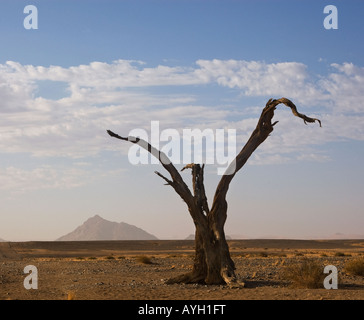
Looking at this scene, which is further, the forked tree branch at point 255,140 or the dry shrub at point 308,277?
the forked tree branch at point 255,140

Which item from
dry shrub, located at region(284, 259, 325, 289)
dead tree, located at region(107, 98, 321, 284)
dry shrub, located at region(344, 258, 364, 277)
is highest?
dead tree, located at region(107, 98, 321, 284)

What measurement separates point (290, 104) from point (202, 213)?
515 cm

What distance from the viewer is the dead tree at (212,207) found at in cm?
2053

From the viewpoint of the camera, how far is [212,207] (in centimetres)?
2070

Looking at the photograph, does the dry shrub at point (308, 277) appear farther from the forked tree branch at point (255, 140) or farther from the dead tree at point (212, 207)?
the forked tree branch at point (255, 140)

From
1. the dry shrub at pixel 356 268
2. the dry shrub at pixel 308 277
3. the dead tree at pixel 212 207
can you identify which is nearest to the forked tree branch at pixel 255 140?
the dead tree at pixel 212 207

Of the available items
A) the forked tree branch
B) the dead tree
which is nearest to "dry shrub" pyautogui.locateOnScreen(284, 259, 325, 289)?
the dead tree

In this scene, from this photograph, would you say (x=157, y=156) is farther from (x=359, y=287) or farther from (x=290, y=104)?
(x=359, y=287)

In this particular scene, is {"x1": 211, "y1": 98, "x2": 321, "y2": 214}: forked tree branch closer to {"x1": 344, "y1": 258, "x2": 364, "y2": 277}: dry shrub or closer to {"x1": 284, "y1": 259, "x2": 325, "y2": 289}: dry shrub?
{"x1": 284, "y1": 259, "x2": 325, "y2": 289}: dry shrub

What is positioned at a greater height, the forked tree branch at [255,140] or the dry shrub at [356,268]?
the forked tree branch at [255,140]

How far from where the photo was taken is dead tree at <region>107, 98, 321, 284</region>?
2053cm

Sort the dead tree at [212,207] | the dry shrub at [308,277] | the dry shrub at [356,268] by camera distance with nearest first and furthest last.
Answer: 1. the dry shrub at [308,277]
2. the dead tree at [212,207]
3. the dry shrub at [356,268]
